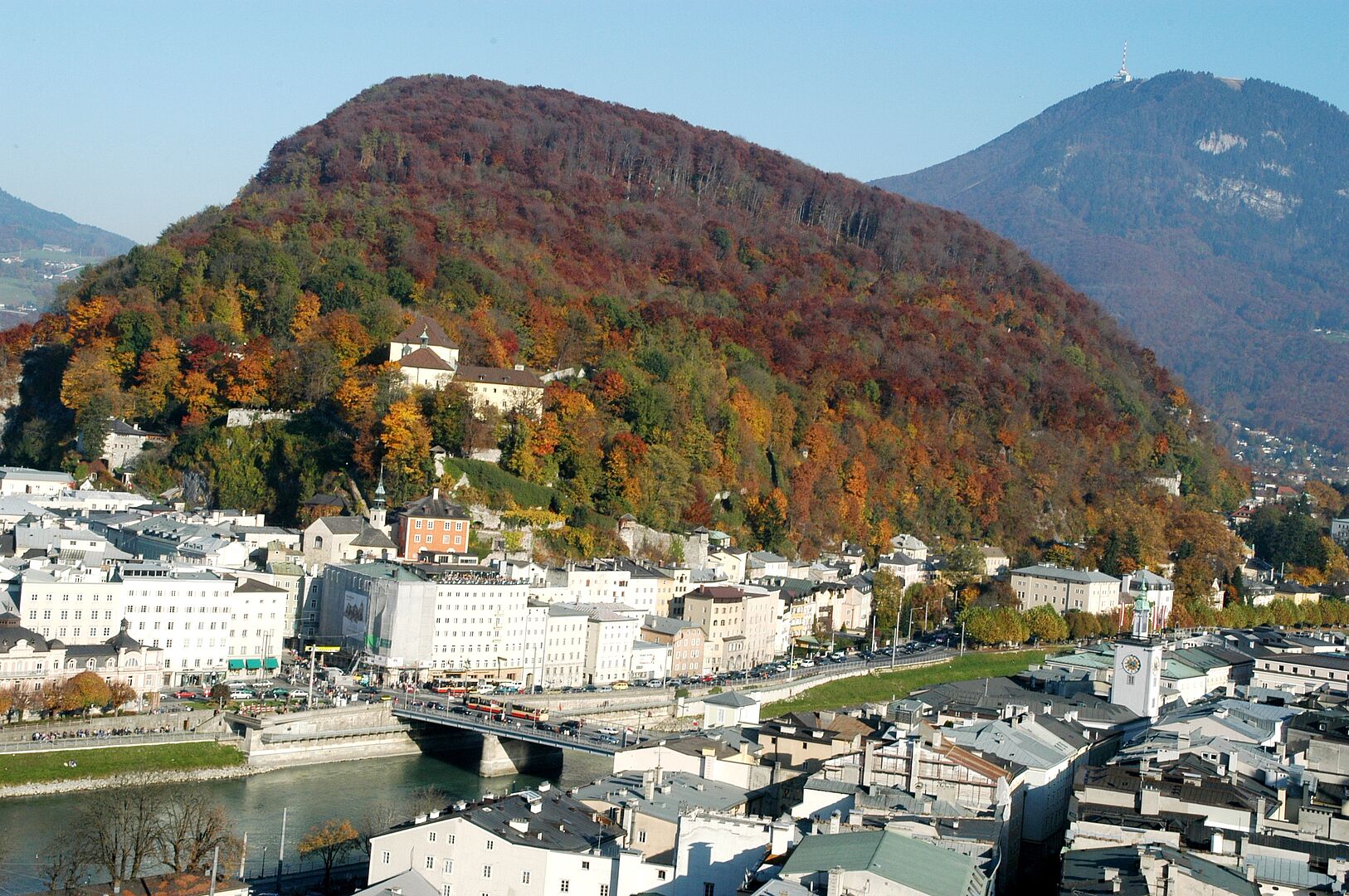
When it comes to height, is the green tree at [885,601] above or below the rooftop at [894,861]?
above

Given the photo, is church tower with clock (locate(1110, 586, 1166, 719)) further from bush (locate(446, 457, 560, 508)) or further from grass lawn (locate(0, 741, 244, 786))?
grass lawn (locate(0, 741, 244, 786))

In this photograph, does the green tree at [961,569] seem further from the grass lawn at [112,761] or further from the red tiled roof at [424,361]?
the grass lawn at [112,761]

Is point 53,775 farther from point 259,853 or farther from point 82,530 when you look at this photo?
point 82,530

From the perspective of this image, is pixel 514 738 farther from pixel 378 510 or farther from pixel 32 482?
pixel 32 482

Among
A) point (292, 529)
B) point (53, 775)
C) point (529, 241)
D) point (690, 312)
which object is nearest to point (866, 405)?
point (690, 312)

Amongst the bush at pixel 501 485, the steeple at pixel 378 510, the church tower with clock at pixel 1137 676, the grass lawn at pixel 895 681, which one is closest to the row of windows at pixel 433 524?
the steeple at pixel 378 510

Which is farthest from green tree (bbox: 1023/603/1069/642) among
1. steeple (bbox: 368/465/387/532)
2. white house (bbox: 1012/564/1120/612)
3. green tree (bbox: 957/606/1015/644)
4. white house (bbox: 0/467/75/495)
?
white house (bbox: 0/467/75/495)

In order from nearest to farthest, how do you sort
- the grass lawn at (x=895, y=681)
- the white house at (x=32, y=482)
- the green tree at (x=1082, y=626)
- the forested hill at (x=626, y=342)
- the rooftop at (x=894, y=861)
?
the rooftop at (x=894, y=861)
the grass lawn at (x=895, y=681)
the white house at (x=32, y=482)
the forested hill at (x=626, y=342)
the green tree at (x=1082, y=626)
